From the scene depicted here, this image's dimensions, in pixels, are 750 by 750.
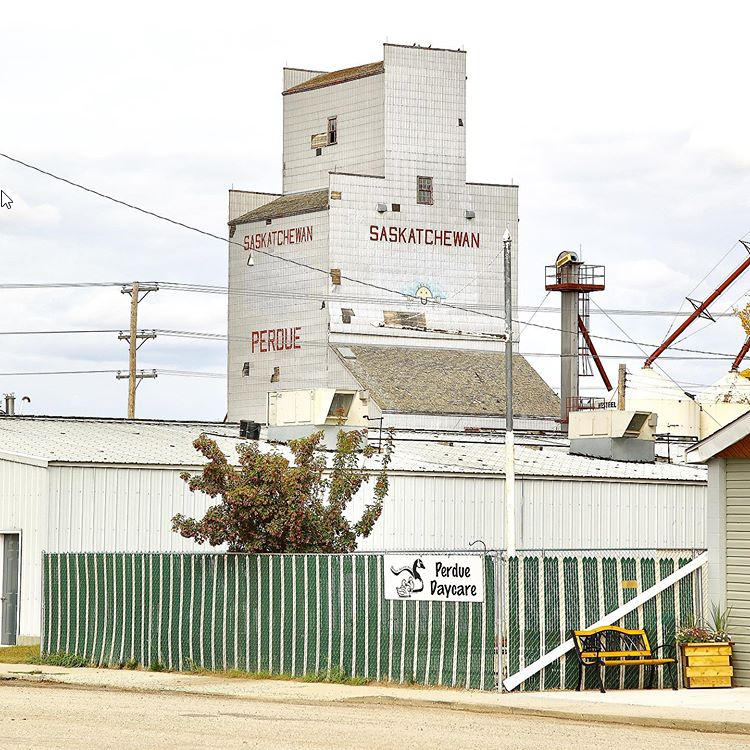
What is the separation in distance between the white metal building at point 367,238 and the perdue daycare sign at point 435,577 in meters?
62.3

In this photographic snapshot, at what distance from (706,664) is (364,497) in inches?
581

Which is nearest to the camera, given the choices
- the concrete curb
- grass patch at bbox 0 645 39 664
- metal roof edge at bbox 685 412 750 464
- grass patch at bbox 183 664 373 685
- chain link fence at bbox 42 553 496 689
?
→ the concrete curb

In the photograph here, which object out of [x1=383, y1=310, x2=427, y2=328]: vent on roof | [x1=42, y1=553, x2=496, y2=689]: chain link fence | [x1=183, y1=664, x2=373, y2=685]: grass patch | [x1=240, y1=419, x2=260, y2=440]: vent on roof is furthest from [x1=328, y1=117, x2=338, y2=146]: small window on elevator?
[x1=183, y1=664, x2=373, y2=685]: grass patch

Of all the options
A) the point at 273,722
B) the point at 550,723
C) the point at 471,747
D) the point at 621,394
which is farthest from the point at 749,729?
the point at 621,394

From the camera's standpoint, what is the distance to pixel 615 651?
24469 mm

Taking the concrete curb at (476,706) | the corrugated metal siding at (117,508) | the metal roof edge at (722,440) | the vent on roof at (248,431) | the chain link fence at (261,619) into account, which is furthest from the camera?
the vent on roof at (248,431)

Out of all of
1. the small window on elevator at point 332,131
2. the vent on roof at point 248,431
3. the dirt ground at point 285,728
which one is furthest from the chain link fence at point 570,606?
the small window on elevator at point 332,131

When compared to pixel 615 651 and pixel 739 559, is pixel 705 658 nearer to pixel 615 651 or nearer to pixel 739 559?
pixel 615 651

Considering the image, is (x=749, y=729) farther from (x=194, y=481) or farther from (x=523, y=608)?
(x=194, y=481)

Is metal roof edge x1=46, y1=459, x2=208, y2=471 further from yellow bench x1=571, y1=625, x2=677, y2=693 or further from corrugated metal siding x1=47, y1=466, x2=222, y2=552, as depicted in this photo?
yellow bench x1=571, y1=625, x2=677, y2=693

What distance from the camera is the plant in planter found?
2481 centimetres

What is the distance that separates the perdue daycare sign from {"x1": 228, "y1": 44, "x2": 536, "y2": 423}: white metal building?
2452 inches

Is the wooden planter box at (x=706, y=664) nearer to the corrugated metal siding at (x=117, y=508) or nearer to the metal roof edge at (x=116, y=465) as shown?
the corrugated metal siding at (x=117, y=508)

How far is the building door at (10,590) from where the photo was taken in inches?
1339
